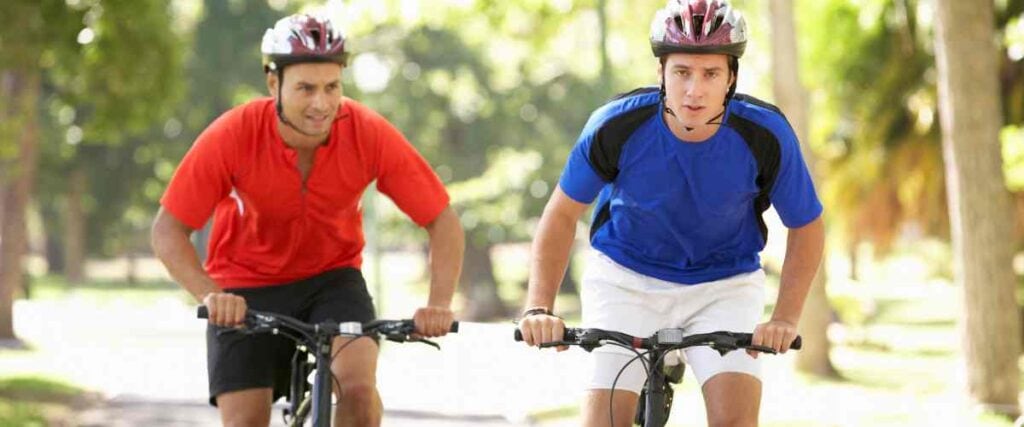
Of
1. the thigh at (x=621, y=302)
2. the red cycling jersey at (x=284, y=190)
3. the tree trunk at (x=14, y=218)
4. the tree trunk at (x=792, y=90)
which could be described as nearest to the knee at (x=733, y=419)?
the thigh at (x=621, y=302)

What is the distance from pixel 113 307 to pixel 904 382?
33171mm

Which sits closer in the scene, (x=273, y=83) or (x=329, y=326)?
(x=329, y=326)

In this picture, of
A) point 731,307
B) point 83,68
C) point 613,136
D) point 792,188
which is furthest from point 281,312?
point 83,68

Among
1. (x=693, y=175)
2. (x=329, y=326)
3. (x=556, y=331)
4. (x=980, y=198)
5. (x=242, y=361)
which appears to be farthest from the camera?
(x=980, y=198)

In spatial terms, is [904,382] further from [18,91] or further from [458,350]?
[18,91]

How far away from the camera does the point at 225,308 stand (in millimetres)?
5570

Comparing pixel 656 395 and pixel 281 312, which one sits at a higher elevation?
pixel 281 312

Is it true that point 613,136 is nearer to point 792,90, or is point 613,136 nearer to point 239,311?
point 239,311

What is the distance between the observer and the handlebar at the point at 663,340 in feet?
16.7

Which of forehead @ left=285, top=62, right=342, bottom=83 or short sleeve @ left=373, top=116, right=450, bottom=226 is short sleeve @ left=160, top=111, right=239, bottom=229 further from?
short sleeve @ left=373, top=116, right=450, bottom=226

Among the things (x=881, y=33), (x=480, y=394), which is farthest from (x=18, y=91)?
(x=881, y=33)

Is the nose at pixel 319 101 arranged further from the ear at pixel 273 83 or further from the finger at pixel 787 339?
the finger at pixel 787 339

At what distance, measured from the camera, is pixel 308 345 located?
576cm

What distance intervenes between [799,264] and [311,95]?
1.75 metres
